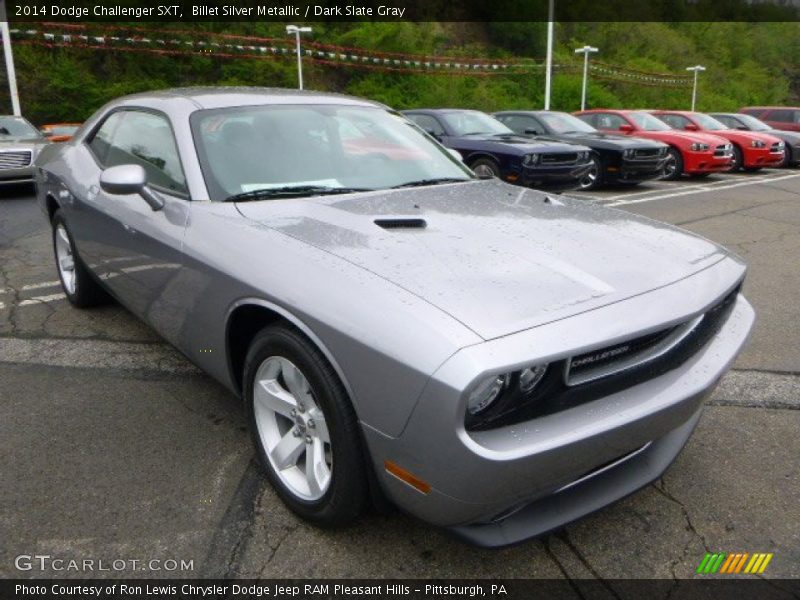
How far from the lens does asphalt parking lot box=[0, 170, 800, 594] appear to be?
2174 mm

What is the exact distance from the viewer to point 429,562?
217 centimetres

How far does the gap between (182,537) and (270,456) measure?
0.40 meters

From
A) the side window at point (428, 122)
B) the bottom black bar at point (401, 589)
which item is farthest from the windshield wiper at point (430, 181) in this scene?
the side window at point (428, 122)

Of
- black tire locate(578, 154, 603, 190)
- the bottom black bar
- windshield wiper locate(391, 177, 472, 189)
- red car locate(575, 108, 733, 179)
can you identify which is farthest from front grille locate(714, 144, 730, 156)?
the bottom black bar

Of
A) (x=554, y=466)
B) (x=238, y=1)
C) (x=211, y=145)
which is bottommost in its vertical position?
(x=554, y=466)

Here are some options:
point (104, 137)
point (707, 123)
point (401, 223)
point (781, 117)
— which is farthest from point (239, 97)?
point (781, 117)

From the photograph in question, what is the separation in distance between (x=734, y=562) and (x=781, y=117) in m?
21.3

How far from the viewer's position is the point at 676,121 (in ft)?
52.9

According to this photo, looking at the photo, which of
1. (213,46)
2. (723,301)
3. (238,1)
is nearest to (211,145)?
(723,301)

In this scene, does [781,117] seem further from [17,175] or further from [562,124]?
[17,175]

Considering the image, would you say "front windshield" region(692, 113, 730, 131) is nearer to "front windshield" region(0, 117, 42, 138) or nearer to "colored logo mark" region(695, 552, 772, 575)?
"front windshield" region(0, 117, 42, 138)

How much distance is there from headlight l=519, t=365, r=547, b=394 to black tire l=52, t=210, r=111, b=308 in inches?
126

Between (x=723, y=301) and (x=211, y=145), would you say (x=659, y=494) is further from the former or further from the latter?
(x=211, y=145)

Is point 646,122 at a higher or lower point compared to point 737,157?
higher
